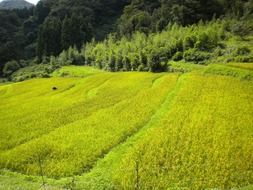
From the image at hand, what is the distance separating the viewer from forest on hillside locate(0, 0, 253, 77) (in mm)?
103688

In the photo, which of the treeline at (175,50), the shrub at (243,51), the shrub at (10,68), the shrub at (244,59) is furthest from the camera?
the shrub at (10,68)

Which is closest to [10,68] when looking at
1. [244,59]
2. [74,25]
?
[74,25]

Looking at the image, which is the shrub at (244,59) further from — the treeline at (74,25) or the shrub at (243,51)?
the treeline at (74,25)

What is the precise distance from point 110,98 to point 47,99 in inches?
344

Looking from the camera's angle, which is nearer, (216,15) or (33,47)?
(216,15)

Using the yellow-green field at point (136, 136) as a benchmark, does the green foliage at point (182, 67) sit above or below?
below

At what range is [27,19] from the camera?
166250 mm

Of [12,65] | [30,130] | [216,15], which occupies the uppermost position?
[216,15]

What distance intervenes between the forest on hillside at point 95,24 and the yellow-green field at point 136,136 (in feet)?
107

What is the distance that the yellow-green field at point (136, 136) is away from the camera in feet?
76.3

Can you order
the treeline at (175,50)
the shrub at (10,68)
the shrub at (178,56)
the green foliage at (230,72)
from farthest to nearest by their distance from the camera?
the shrub at (10,68), the shrub at (178,56), the treeline at (175,50), the green foliage at (230,72)

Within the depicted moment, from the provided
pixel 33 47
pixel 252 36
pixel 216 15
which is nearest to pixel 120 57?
pixel 252 36

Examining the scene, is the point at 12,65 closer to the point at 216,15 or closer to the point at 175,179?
the point at 216,15

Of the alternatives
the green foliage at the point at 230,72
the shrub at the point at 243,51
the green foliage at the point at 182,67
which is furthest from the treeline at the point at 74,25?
the green foliage at the point at 230,72
